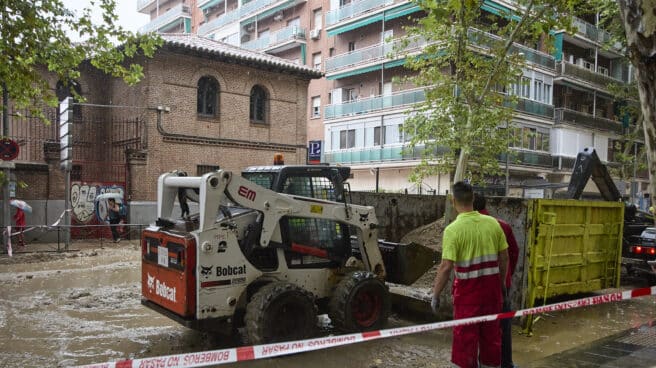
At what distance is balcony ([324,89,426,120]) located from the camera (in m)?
29.1

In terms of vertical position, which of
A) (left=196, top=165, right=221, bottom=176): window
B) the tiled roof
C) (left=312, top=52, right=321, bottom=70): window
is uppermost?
(left=312, top=52, right=321, bottom=70): window

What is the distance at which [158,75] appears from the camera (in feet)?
62.7

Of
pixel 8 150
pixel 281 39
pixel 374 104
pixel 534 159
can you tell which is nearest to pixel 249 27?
pixel 281 39

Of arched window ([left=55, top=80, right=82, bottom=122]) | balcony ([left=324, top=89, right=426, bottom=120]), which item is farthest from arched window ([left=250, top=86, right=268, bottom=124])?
balcony ([left=324, top=89, right=426, bottom=120])

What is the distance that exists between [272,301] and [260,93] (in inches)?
691

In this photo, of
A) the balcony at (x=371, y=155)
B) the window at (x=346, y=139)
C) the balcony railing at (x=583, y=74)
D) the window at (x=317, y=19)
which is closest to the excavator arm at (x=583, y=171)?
the balcony at (x=371, y=155)

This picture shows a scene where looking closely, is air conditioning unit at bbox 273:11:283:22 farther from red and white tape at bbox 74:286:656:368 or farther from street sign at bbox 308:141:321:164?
red and white tape at bbox 74:286:656:368

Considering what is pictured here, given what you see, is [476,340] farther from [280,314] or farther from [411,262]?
[411,262]

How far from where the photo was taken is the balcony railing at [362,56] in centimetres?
3087

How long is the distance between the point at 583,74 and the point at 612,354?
110 ft

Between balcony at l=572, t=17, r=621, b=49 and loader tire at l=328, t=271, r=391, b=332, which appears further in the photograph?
balcony at l=572, t=17, r=621, b=49

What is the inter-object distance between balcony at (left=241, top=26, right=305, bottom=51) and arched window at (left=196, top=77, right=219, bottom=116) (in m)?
18.4

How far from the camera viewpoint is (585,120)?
3450 centimetres

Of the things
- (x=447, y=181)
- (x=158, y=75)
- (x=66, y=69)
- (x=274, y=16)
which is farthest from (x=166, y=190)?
(x=274, y=16)
